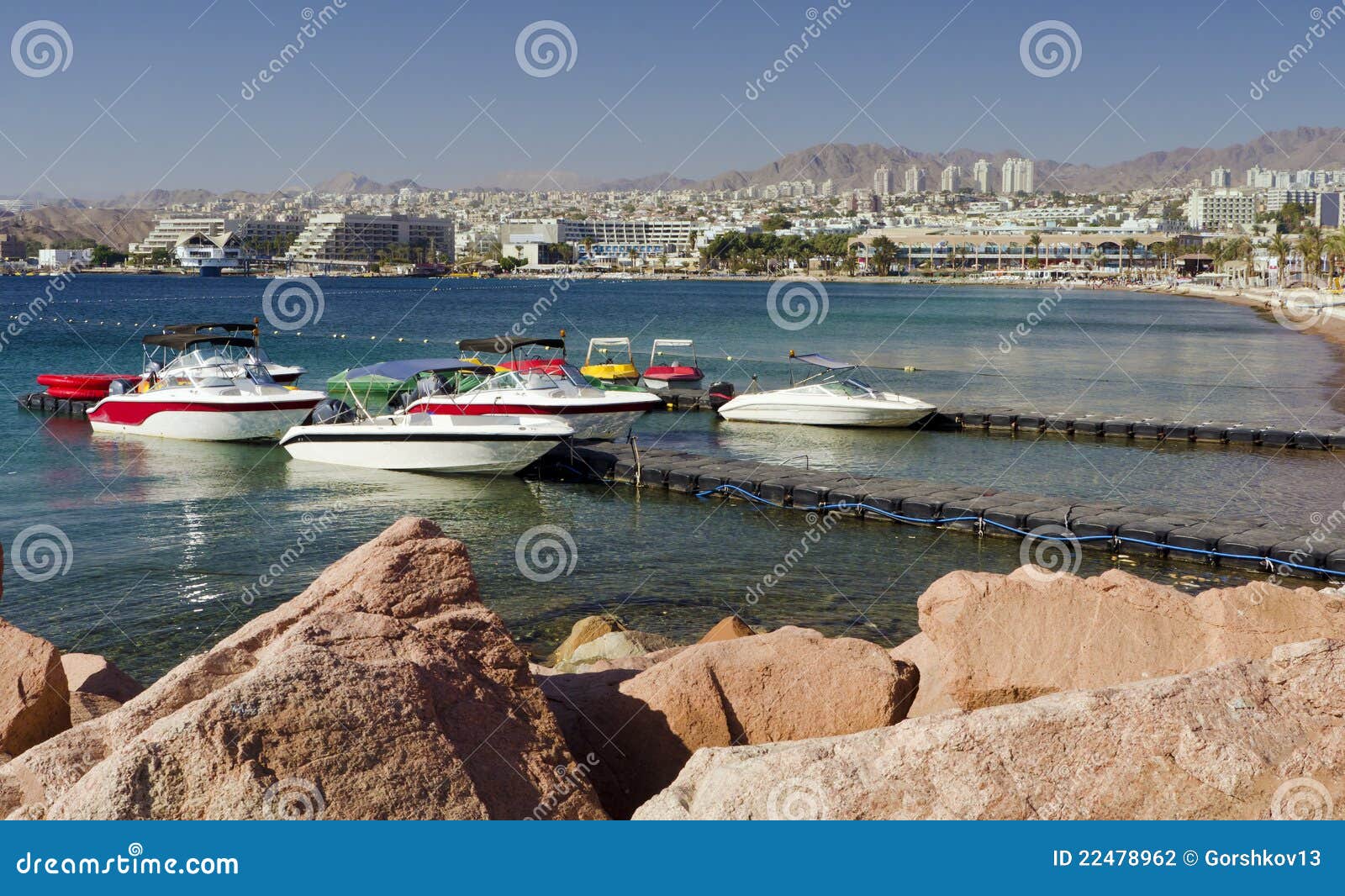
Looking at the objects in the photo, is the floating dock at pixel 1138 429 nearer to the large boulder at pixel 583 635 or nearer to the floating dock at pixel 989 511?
the floating dock at pixel 989 511

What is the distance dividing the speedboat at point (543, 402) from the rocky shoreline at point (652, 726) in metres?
18.0

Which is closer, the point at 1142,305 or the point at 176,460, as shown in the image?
the point at 176,460

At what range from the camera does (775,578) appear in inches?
624

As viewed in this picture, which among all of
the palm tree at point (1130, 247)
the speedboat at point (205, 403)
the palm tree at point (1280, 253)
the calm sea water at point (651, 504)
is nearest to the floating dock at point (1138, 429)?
the calm sea water at point (651, 504)

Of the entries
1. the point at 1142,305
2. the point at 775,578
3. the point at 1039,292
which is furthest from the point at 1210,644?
the point at 1039,292

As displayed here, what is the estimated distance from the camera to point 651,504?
21.4 m

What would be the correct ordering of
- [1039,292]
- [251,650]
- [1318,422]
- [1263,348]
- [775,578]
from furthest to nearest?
1. [1039,292]
2. [1263,348]
3. [1318,422]
4. [775,578]
5. [251,650]

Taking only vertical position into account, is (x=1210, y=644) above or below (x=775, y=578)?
above

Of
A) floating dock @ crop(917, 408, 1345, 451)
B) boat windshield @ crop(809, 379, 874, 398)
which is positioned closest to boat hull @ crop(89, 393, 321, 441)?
boat windshield @ crop(809, 379, 874, 398)

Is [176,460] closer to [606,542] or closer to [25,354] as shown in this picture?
[606,542]

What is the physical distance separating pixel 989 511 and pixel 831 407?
496 inches

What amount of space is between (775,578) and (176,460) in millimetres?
15729

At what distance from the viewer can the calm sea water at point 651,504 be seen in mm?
14523

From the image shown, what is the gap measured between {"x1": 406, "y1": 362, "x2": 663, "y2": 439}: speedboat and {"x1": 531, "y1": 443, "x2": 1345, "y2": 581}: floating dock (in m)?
1.38
